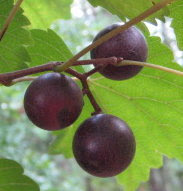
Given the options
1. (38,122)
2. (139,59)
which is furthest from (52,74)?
Result: (139,59)

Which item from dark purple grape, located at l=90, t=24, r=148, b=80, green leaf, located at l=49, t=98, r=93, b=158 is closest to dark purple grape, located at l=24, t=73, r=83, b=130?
dark purple grape, located at l=90, t=24, r=148, b=80

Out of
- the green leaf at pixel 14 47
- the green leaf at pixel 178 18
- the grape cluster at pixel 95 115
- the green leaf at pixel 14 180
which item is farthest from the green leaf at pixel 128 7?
the green leaf at pixel 14 180

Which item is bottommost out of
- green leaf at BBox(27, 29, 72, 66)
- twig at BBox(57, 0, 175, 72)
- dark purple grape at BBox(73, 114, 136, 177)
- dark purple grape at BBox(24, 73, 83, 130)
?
dark purple grape at BBox(73, 114, 136, 177)

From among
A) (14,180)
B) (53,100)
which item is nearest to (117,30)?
(53,100)

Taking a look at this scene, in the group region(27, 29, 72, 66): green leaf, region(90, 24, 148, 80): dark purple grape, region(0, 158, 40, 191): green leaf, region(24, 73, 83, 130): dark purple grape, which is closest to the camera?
region(24, 73, 83, 130): dark purple grape

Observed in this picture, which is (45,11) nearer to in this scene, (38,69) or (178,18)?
(178,18)

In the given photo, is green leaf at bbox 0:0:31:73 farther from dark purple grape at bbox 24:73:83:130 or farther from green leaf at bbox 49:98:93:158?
green leaf at bbox 49:98:93:158

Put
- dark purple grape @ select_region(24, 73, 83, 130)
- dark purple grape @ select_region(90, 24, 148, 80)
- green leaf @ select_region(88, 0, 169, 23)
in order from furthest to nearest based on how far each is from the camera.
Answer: green leaf @ select_region(88, 0, 169, 23) → dark purple grape @ select_region(90, 24, 148, 80) → dark purple grape @ select_region(24, 73, 83, 130)
